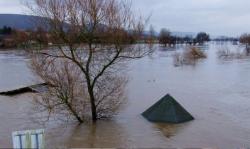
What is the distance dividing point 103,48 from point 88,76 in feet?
4.20

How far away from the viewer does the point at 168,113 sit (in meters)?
18.1

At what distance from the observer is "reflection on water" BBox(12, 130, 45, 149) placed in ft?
25.4

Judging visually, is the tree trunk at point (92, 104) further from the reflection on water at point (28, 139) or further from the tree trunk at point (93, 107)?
the reflection on water at point (28, 139)

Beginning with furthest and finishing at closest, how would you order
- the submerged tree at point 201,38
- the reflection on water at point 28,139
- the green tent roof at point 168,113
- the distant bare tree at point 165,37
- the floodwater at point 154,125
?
1. the submerged tree at point 201,38
2. the distant bare tree at point 165,37
3. the green tent roof at point 168,113
4. the floodwater at point 154,125
5. the reflection on water at point 28,139

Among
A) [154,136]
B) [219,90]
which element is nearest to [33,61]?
[154,136]

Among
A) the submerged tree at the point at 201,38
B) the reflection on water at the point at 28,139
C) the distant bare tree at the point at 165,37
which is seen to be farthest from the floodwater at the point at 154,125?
the submerged tree at the point at 201,38

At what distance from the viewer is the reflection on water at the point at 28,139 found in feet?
25.4

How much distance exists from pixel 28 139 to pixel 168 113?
10943 mm

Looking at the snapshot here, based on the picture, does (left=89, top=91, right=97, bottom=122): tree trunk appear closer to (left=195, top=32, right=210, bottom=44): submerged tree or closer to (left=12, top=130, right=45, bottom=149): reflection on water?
(left=12, top=130, right=45, bottom=149): reflection on water

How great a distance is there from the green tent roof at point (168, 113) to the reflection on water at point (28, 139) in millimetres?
10577

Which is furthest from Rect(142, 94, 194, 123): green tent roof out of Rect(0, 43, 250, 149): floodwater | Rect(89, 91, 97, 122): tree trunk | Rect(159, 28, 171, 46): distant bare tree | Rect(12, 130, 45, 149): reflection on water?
Rect(159, 28, 171, 46): distant bare tree

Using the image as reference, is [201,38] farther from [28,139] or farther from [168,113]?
[28,139]

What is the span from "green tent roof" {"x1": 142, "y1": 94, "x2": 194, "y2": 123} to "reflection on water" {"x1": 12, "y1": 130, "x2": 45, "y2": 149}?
10.6m

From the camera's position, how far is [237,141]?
49.6ft
